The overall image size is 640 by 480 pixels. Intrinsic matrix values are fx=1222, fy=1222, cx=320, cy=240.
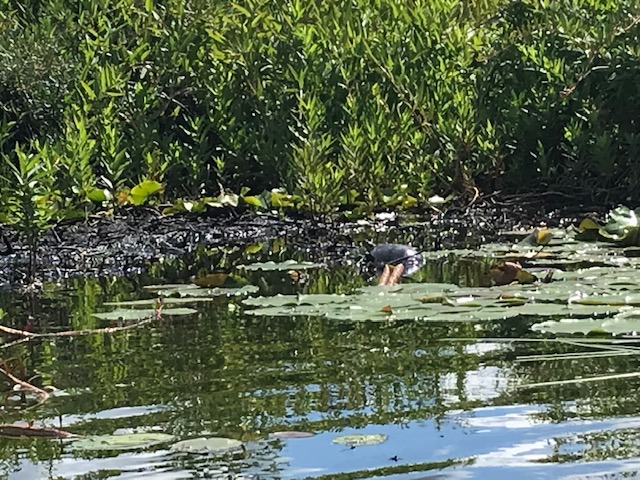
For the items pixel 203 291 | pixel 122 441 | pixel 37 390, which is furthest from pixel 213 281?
pixel 122 441

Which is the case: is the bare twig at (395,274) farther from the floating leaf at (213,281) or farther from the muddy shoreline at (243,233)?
the muddy shoreline at (243,233)

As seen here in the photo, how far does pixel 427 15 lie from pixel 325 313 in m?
3.72

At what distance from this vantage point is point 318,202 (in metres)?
6.00

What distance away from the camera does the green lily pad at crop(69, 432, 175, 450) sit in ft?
7.62

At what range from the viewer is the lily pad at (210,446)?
2270mm

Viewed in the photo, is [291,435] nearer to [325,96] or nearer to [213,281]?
[213,281]

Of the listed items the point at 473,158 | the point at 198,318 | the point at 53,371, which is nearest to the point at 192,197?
the point at 473,158

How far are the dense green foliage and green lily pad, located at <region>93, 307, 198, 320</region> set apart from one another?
224 centimetres

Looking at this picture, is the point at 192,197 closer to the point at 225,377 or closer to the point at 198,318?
the point at 198,318

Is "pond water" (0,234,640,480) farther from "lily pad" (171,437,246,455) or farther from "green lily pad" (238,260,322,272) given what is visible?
"green lily pad" (238,260,322,272)

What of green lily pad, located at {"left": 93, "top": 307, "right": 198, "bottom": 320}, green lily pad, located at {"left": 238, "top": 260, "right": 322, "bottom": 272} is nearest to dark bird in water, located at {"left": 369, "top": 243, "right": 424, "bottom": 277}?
green lily pad, located at {"left": 238, "top": 260, "right": 322, "bottom": 272}

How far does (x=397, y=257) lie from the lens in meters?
4.73

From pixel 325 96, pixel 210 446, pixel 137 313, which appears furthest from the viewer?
pixel 325 96

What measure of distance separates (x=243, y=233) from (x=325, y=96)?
43.0 inches
